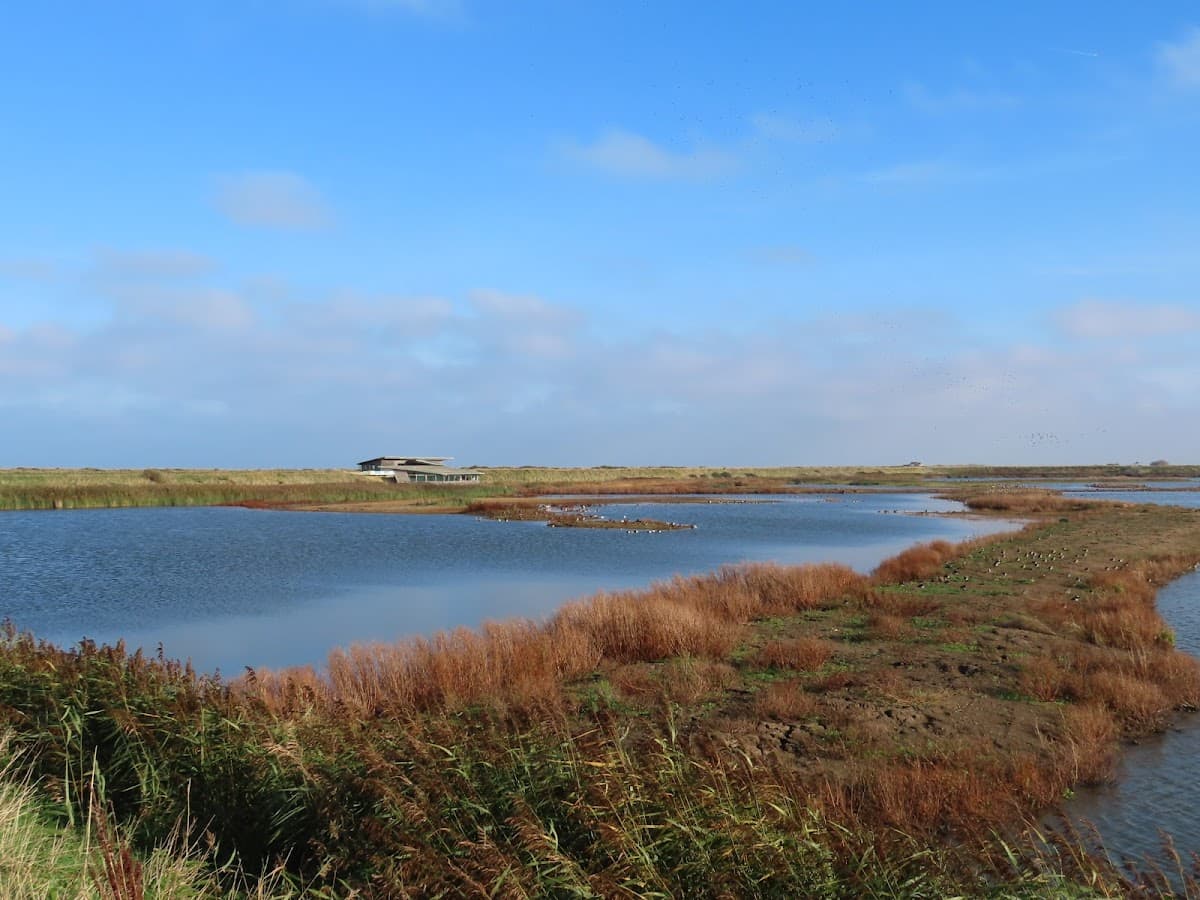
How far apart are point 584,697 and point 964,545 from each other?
26966mm

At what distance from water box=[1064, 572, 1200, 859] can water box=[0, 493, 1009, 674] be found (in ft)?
45.6

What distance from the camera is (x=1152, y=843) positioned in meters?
8.62

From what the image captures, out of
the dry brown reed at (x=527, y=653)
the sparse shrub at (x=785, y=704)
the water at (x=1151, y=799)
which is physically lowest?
the water at (x=1151, y=799)

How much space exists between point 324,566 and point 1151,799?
100 ft

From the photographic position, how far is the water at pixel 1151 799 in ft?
28.5

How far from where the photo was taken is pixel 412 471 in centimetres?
10712

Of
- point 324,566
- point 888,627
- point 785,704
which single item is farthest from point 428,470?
point 785,704

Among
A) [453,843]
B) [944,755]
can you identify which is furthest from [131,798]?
[944,755]

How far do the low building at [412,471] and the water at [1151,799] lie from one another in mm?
96563

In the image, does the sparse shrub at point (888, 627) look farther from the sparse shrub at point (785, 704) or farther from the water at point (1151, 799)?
the water at point (1151, 799)

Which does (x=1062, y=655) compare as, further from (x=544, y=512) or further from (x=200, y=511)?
(x=200, y=511)

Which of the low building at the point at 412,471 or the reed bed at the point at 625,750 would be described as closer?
the reed bed at the point at 625,750

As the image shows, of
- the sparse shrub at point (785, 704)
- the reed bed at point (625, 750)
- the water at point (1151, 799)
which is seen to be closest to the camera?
the reed bed at point (625, 750)

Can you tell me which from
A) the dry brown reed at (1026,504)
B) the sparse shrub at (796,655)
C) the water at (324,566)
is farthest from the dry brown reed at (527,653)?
the dry brown reed at (1026,504)
